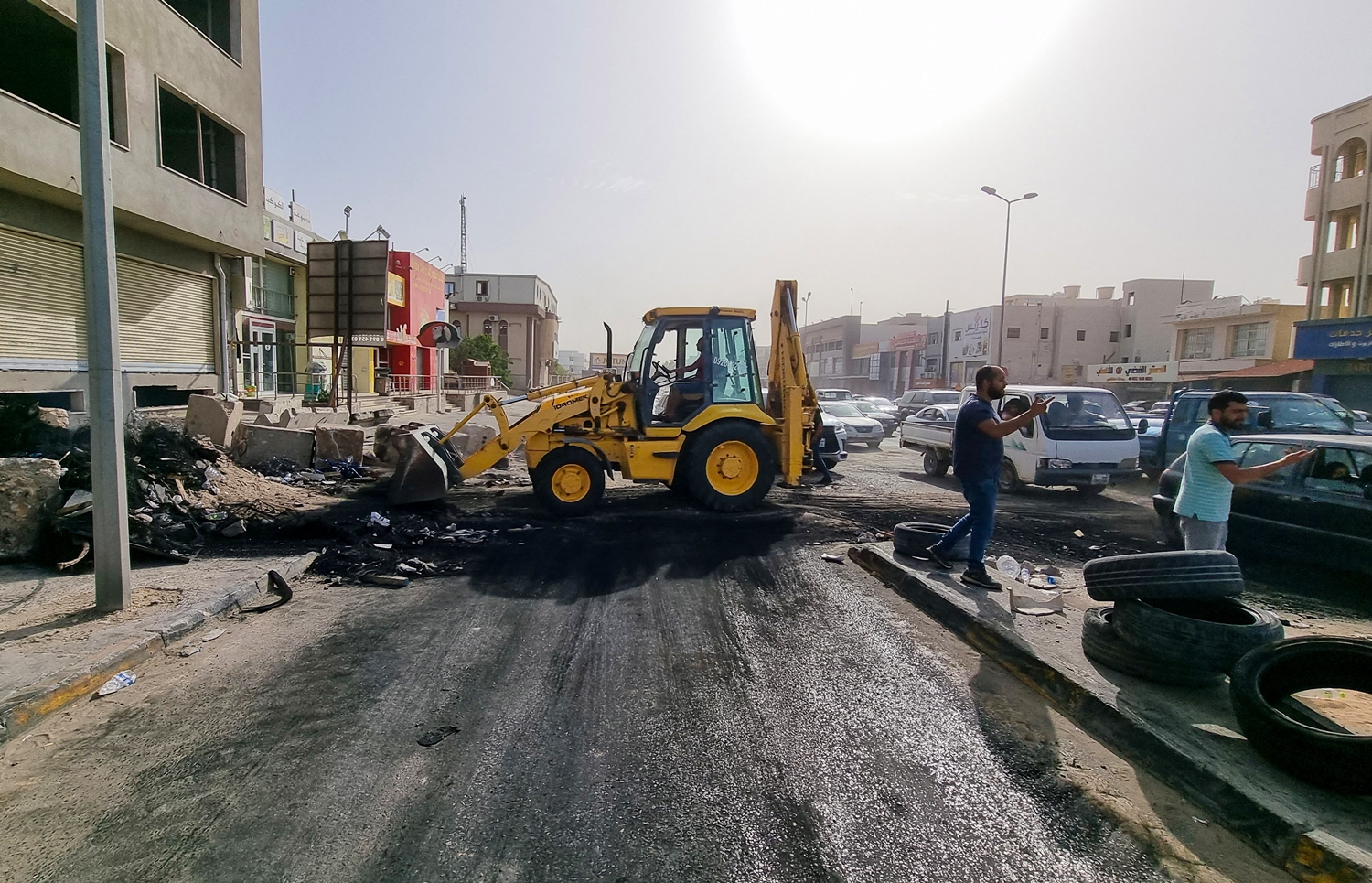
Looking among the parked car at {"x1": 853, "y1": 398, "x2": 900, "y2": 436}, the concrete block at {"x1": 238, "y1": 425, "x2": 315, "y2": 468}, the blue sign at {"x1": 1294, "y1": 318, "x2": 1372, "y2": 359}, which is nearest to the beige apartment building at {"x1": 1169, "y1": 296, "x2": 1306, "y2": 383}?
the blue sign at {"x1": 1294, "y1": 318, "x2": 1372, "y2": 359}

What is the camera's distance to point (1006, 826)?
2.98m

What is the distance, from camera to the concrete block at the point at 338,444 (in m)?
12.3

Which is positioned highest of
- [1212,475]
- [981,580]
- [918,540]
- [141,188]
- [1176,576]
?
Result: [141,188]

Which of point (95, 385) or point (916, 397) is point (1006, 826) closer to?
point (95, 385)

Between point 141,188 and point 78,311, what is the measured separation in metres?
2.15

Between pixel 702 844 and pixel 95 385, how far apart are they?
5013 millimetres

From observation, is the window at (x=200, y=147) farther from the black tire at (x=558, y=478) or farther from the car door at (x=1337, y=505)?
the car door at (x=1337, y=505)

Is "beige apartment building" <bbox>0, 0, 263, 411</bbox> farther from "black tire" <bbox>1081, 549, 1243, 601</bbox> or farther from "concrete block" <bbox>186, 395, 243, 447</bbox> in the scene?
"black tire" <bbox>1081, 549, 1243, 601</bbox>

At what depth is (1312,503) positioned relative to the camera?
656cm

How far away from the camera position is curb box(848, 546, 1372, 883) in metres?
2.67

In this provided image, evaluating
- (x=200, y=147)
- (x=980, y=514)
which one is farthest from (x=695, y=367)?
(x=200, y=147)

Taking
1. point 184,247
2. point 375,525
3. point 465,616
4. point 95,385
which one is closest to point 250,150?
point 184,247

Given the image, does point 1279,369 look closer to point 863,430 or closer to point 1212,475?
point 863,430

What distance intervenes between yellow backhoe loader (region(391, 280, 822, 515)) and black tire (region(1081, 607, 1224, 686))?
5.37m
